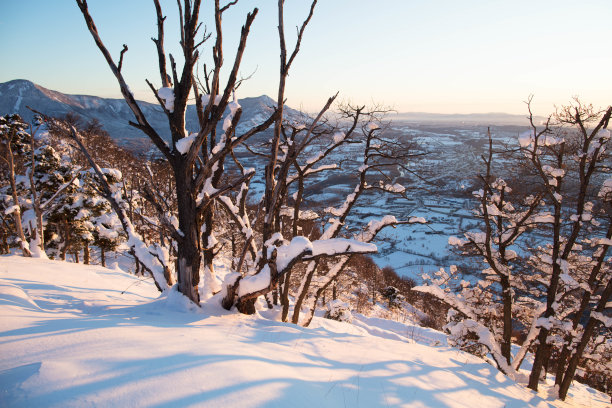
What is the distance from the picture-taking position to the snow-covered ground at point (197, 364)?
1.62 meters

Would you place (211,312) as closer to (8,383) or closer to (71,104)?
(8,383)

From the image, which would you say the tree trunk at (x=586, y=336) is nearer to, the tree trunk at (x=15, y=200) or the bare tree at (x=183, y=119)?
the bare tree at (x=183, y=119)

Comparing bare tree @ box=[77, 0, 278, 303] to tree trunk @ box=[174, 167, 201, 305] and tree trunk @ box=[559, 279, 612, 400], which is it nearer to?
tree trunk @ box=[174, 167, 201, 305]

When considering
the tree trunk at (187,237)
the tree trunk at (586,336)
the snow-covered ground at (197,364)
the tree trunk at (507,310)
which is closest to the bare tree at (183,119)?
the tree trunk at (187,237)

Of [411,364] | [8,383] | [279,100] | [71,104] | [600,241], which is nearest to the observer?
[8,383]

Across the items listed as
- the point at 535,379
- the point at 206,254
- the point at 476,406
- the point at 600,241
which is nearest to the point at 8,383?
the point at 206,254

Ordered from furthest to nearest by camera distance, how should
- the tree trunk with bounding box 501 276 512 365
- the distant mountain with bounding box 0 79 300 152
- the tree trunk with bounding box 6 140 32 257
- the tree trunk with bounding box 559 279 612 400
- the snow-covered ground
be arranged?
1. the distant mountain with bounding box 0 79 300 152
2. the tree trunk with bounding box 6 140 32 257
3. the tree trunk with bounding box 501 276 512 365
4. the tree trunk with bounding box 559 279 612 400
5. the snow-covered ground

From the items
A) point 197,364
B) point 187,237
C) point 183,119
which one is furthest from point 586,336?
point 183,119

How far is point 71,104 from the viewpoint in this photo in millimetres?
107312

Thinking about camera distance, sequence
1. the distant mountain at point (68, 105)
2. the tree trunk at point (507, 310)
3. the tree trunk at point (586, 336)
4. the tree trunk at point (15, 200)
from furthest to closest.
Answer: the distant mountain at point (68, 105) → the tree trunk at point (15, 200) → the tree trunk at point (507, 310) → the tree trunk at point (586, 336)

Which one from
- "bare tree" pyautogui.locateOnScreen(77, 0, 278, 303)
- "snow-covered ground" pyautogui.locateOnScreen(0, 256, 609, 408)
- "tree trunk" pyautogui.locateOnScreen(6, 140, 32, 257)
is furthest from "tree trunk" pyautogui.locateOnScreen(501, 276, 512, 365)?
"tree trunk" pyautogui.locateOnScreen(6, 140, 32, 257)

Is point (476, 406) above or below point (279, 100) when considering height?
below

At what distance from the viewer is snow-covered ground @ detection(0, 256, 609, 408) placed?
5.32 feet

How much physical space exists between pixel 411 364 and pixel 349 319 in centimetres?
1147
